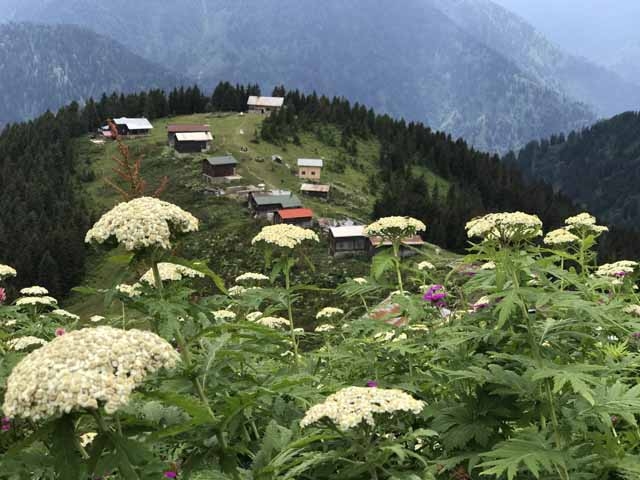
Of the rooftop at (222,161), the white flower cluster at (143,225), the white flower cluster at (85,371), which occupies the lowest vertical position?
Result: the rooftop at (222,161)

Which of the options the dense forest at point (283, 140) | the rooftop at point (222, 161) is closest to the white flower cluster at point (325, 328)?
the dense forest at point (283, 140)

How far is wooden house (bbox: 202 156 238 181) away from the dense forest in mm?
28860

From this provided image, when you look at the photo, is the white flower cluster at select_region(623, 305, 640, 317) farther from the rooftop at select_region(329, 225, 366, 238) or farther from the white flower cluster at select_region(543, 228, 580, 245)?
the rooftop at select_region(329, 225, 366, 238)

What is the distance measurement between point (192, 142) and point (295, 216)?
5593 cm

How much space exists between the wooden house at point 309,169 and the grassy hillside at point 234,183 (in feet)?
9.44

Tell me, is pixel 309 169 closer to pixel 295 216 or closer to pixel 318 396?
pixel 295 216

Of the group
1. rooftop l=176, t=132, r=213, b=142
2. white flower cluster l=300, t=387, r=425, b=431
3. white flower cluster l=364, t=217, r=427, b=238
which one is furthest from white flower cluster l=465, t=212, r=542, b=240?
rooftop l=176, t=132, r=213, b=142

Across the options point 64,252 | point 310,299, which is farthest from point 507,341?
point 64,252

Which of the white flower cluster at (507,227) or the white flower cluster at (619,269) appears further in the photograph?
the white flower cluster at (619,269)

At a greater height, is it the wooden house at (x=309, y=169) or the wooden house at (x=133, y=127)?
the wooden house at (x=133, y=127)

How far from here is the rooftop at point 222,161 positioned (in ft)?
431

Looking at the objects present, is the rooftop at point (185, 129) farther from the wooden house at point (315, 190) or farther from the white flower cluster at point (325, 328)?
the white flower cluster at point (325, 328)

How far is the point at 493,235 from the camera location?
6590mm

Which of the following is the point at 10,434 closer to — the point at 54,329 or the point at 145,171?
the point at 54,329
